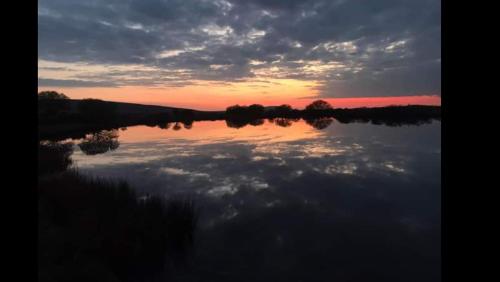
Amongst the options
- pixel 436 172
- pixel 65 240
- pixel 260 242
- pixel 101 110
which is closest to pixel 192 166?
pixel 260 242

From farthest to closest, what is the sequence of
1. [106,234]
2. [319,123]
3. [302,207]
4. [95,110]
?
[319,123]
[95,110]
[302,207]
[106,234]

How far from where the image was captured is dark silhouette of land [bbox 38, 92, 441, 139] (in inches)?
2753

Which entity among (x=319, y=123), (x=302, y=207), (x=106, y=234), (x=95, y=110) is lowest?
(x=302, y=207)

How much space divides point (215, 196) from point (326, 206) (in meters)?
7.06

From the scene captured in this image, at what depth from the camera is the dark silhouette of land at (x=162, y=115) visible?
6994cm

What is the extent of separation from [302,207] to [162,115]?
350ft

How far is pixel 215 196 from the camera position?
846 inches

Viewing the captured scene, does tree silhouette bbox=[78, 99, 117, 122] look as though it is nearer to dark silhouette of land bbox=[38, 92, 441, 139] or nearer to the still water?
dark silhouette of land bbox=[38, 92, 441, 139]

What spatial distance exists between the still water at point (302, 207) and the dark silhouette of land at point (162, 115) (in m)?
35.1

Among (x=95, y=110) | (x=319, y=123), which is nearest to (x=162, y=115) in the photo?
(x=95, y=110)

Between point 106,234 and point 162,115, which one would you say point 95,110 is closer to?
point 162,115

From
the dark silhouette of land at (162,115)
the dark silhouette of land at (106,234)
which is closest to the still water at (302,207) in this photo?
the dark silhouette of land at (106,234)

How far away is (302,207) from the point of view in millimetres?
19750
